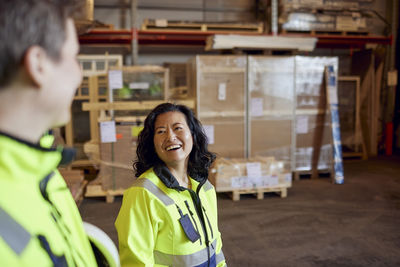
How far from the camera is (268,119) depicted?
6941 mm

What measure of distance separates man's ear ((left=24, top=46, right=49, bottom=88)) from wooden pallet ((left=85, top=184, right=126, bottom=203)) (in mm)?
5355

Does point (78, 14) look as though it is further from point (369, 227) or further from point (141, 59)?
point (141, 59)

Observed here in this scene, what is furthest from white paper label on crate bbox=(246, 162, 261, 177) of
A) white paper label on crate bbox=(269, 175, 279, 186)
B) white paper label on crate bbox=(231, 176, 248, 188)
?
white paper label on crate bbox=(269, 175, 279, 186)

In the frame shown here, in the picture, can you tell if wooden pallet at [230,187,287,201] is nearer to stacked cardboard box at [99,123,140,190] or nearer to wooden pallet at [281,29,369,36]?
stacked cardboard box at [99,123,140,190]

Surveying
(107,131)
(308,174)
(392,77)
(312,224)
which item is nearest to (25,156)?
(312,224)

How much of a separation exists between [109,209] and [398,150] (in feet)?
28.8

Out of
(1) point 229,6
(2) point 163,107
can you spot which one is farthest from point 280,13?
(2) point 163,107

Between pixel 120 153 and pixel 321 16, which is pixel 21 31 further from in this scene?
pixel 321 16

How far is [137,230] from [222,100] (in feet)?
16.7

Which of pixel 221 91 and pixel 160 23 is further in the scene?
pixel 160 23

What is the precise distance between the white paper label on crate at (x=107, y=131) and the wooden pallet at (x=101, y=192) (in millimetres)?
841

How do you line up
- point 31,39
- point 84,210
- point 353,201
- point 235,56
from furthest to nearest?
point 235,56 < point 353,201 < point 84,210 < point 31,39

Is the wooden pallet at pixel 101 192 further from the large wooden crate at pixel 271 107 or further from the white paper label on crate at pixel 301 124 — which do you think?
the white paper label on crate at pixel 301 124

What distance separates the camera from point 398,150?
1053 centimetres
